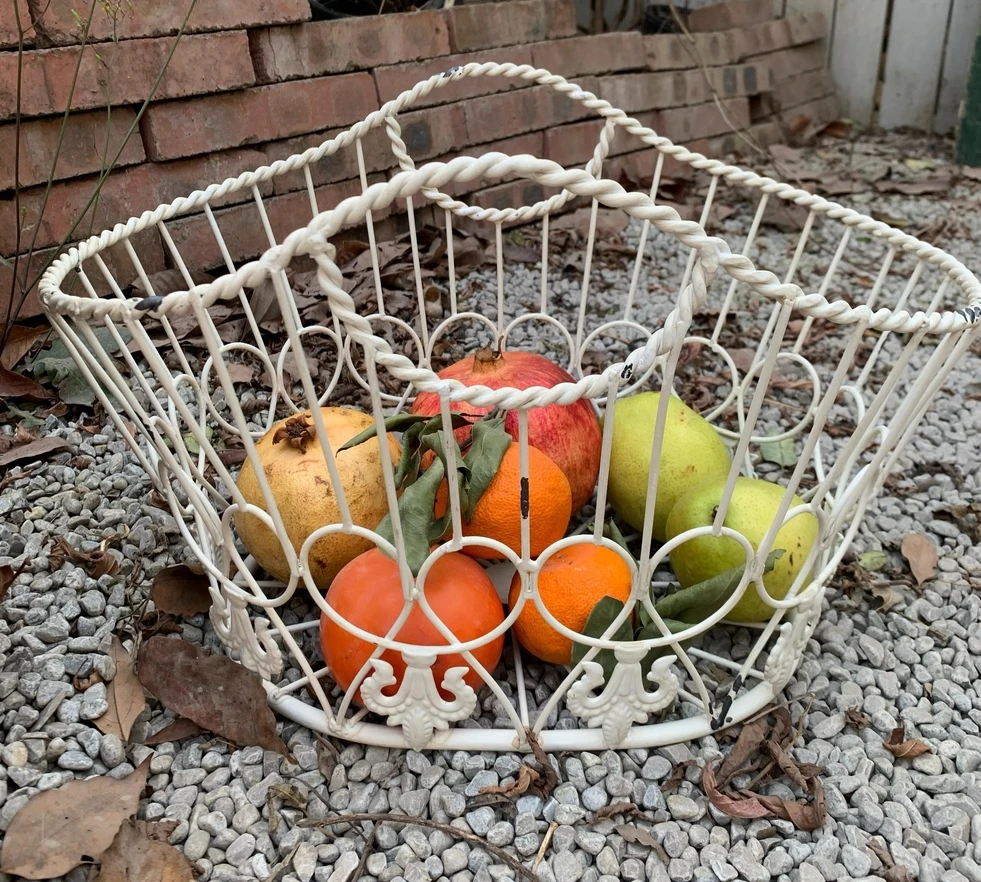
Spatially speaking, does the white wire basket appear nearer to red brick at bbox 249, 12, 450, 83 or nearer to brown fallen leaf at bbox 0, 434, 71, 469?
brown fallen leaf at bbox 0, 434, 71, 469

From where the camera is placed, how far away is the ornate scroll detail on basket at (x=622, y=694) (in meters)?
0.80

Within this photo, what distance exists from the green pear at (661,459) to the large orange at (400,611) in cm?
28

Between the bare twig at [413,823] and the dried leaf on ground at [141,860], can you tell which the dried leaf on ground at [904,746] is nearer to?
the bare twig at [413,823]

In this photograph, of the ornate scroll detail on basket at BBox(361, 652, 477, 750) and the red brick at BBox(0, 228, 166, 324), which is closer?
the ornate scroll detail on basket at BBox(361, 652, 477, 750)

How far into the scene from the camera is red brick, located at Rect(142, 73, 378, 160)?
61.5 inches

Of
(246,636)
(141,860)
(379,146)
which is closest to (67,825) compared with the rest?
(141,860)

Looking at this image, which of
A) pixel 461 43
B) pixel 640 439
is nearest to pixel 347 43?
pixel 461 43

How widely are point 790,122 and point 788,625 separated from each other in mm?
2869

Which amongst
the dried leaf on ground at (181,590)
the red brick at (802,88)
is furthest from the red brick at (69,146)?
the red brick at (802,88)

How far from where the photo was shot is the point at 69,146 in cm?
145

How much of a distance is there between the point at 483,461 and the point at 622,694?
→ 273 millimetres

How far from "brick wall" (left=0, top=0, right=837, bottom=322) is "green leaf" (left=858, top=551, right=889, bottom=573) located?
123 cm

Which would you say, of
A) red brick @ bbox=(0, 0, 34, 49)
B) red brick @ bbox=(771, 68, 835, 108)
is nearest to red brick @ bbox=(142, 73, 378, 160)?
red brick @ bbox=(0, 0, 34, 49)

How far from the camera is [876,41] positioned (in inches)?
130
